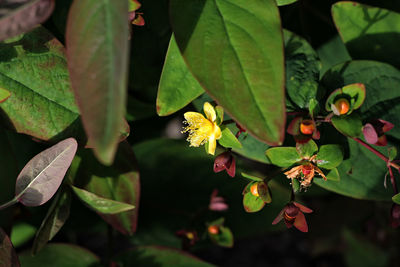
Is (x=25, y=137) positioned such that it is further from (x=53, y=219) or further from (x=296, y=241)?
(x=296, y=241)

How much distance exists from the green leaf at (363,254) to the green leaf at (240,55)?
33.4 inches

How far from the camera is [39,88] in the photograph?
590 mm

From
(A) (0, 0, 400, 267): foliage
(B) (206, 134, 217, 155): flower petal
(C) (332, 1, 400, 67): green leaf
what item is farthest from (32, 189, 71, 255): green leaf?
(C) (332, 1, 400, 67): green leaf

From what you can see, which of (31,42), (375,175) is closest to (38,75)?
(31,42)

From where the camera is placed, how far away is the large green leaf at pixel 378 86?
67cm

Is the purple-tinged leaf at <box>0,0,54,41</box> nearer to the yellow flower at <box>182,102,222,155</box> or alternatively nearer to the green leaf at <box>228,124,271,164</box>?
the yellow flower at <box>182,102,222,155</box>

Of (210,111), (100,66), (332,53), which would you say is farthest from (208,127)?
(332,53)

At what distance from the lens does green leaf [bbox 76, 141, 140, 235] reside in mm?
688

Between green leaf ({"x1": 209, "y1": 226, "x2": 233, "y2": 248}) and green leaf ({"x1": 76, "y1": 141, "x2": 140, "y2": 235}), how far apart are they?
0.17 m

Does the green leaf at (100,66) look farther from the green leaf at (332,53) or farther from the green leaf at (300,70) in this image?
the green leaf at (332,53)

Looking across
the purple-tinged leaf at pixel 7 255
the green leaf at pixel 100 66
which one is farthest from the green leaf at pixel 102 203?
the green leaf at pixel 100 66

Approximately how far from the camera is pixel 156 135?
1081 mm

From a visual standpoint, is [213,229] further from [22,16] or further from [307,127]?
[22,16]

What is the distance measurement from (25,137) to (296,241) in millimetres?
819
